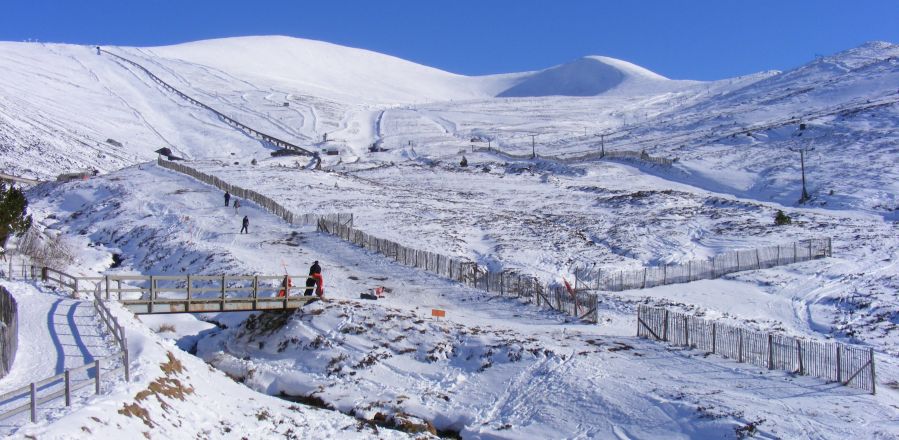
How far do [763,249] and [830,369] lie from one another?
59.6ft

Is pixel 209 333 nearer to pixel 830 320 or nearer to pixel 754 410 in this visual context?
pixel 754 410

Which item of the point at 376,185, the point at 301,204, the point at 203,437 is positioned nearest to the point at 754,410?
the point at 203,437

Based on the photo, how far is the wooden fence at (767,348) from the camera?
62.4ft

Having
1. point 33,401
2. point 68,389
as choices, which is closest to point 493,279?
point 68,389

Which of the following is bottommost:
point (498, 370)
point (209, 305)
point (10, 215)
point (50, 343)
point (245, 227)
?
point (498, 370)

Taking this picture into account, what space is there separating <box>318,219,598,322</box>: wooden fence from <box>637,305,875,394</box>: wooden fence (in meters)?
2.57

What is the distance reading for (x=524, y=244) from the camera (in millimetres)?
40812

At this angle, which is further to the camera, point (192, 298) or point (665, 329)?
point (192, 298)

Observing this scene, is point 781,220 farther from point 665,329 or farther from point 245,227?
point 245,227

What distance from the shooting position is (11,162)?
251 feet

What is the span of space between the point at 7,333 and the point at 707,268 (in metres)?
28.2

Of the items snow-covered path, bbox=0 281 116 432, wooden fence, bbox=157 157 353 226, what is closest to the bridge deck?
snow-covered path, bbox=0 281 116 432

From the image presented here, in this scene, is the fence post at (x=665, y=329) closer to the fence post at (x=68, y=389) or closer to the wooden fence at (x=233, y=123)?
the fence post at (x=68, y=389)

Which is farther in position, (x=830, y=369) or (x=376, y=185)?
(x=376, y=185)
